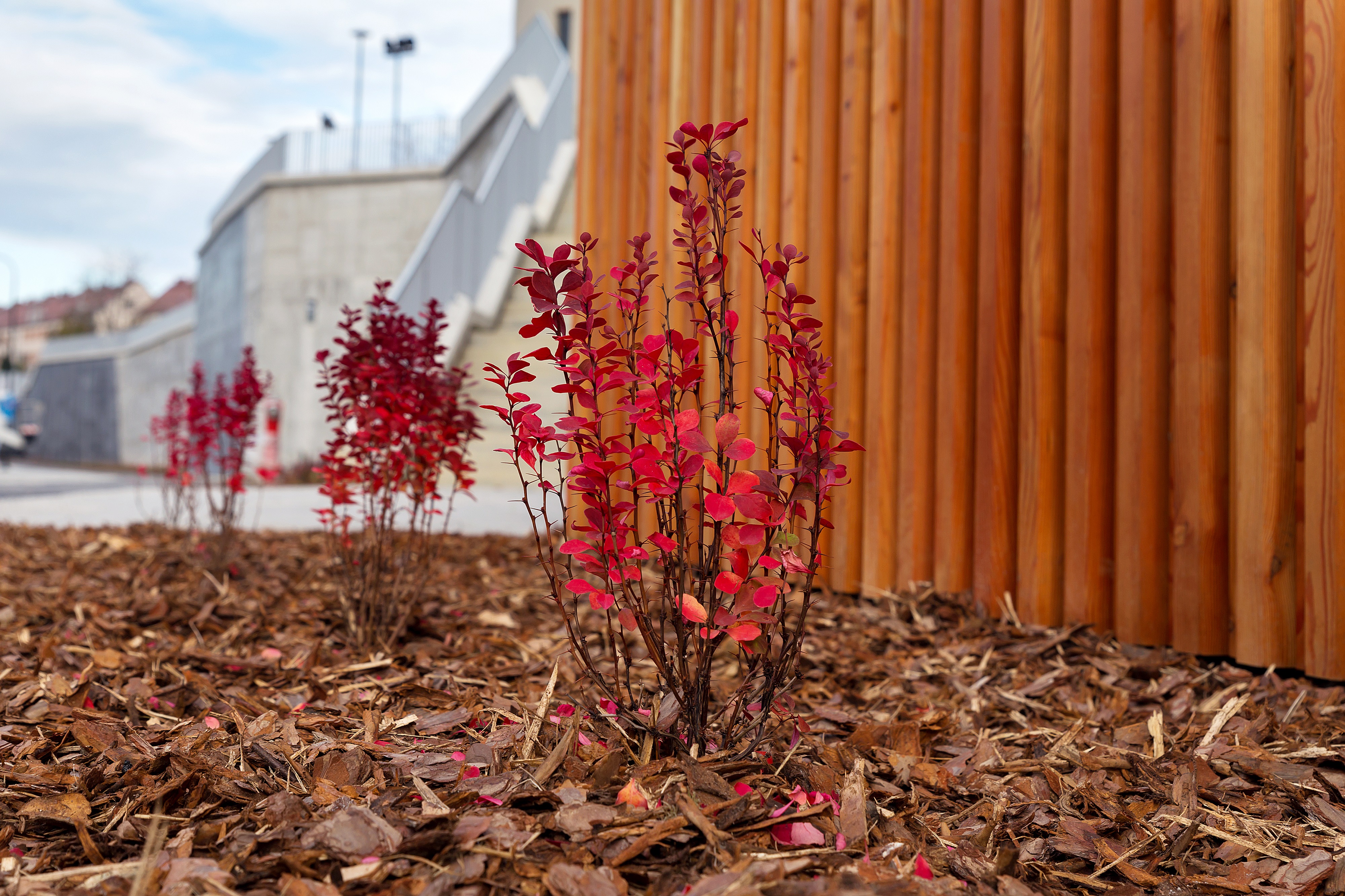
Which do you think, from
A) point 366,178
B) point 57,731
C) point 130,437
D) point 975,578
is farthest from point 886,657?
point 130,437

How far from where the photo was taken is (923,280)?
3098 millimetres

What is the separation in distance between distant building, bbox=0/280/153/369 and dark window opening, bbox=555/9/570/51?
24.2m

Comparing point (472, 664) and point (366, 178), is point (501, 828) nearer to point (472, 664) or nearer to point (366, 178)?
point (472, 664)

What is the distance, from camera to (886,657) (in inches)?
104

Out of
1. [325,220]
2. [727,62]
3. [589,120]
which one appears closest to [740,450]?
[727,62]

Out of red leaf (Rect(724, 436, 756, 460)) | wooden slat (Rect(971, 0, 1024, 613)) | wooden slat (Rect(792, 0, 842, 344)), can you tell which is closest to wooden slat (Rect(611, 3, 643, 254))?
wooden slat (Rect(792, 0, 842, 344))

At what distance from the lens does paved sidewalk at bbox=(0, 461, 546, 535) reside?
582 centimetres

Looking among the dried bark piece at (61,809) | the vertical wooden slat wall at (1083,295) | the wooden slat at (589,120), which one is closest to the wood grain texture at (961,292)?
the vertical wooden slat wall at (1083,295)

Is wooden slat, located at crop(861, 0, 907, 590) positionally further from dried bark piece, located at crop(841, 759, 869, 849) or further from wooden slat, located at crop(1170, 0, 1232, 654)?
dried bark piece, located at crop(841, 759, 869, 849)

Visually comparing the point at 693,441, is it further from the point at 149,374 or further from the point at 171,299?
the point at 171,299

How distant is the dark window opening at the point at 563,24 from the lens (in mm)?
22828

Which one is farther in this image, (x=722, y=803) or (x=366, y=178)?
(x=366, y=178)

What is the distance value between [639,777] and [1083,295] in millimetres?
2015

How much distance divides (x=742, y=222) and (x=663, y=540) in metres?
2.85
